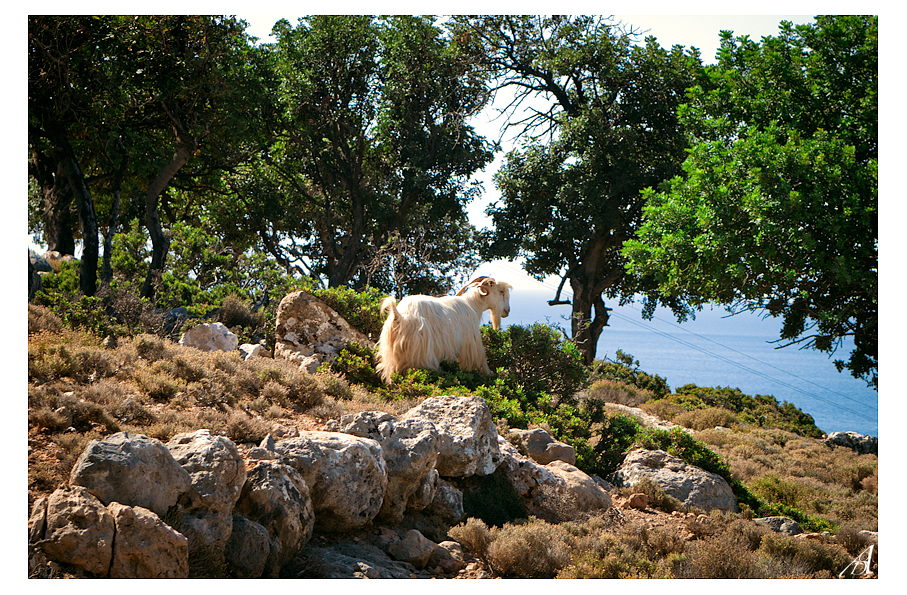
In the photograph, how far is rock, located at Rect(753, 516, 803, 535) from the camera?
6.30m

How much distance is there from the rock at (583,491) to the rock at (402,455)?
1585 millimetres

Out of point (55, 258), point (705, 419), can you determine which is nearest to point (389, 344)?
point (705, 419)

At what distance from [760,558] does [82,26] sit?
11625 millimetres

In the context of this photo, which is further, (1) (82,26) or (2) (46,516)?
(1) (82,26)

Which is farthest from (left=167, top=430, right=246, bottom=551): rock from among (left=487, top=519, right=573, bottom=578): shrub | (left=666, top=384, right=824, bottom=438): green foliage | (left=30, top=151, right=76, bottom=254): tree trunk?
(left=30, top=151, right=76, bottom=254): tree trunk

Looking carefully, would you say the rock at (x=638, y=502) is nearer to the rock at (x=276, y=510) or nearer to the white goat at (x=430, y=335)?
the white goat at (x=430, y=335)

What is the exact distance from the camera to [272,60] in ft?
62.8

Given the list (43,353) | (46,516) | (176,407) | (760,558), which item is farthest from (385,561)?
(43,353)

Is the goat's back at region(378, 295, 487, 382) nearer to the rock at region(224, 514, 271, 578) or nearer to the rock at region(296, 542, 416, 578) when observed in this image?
the rock at region(296, 542, 416, 578)

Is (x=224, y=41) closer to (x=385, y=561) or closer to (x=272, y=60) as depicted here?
(x=272, y=60)

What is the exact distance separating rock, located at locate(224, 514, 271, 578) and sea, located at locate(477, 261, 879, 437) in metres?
6.63

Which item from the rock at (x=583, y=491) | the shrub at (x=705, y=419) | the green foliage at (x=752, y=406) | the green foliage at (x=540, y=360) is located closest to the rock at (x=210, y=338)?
the green foliage at (x=540, y=360)
